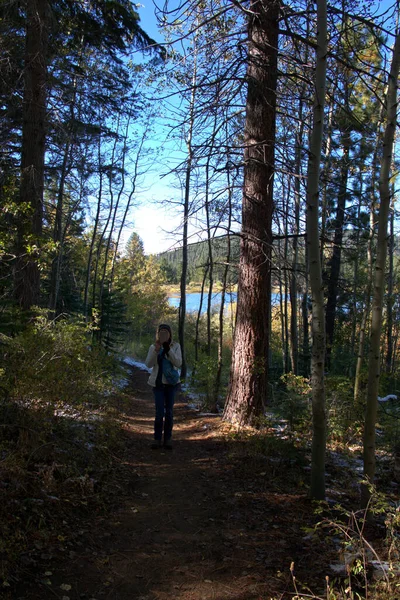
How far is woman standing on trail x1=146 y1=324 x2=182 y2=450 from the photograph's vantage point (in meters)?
5.61

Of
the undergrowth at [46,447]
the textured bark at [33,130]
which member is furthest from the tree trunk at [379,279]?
the textured bark at [33,130]

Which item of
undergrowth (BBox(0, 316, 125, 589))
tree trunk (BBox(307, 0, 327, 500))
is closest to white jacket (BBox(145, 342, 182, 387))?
undergrowth (BBox(0, 316, 125, 589))

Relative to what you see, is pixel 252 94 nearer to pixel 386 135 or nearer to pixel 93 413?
pixel 386 135

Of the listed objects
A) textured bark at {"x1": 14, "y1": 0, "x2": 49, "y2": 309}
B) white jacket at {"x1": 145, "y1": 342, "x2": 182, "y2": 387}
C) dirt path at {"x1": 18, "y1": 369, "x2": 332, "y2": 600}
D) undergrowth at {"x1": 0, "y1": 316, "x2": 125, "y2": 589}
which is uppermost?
textured bark at {"x1": 14, "y1": 0, "x2": 49, "y2": 309}

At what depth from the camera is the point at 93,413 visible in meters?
6.14

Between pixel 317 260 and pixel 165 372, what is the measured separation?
290cm

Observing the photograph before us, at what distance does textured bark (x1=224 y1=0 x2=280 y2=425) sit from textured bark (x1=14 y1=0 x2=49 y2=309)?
15.1ft

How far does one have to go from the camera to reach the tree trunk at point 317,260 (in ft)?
11.6

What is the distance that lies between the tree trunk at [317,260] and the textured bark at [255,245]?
2395mm

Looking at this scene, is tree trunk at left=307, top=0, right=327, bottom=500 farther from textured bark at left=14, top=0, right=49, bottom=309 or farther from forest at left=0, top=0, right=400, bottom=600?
textured bark at left=14, top=0, right=49, bottom=309

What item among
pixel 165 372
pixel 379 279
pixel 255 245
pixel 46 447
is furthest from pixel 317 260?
pixel 46 447

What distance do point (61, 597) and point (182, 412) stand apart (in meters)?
7.21

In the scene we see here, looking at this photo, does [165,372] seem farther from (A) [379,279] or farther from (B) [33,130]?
(B) [33,130]

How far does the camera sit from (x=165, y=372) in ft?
18.4
